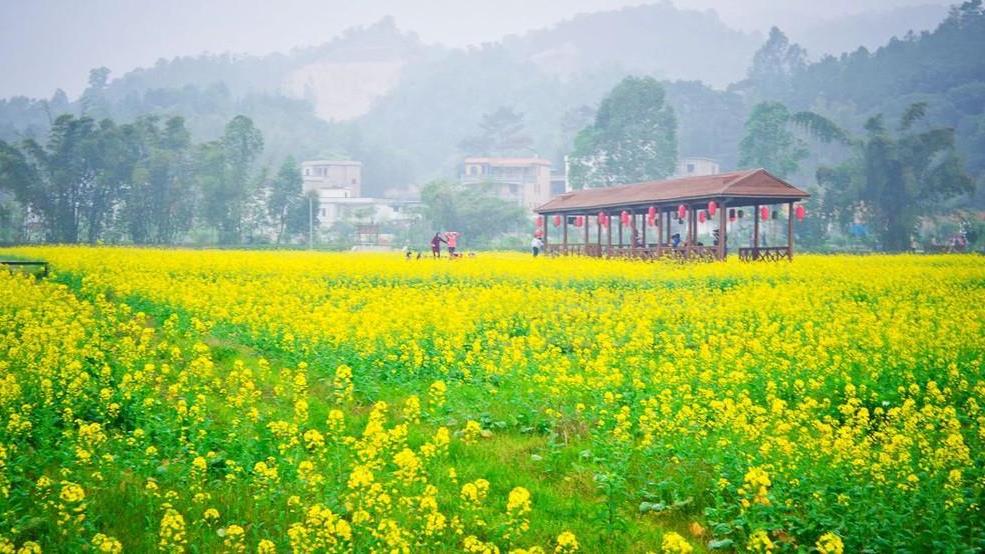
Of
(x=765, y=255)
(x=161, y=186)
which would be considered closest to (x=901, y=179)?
(x=765, y=255)

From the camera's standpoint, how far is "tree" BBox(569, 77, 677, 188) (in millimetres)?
54188

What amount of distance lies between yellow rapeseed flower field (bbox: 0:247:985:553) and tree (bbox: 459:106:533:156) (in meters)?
74.7

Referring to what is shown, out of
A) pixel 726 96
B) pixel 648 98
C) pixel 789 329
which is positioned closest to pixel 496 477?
pixel 789 329

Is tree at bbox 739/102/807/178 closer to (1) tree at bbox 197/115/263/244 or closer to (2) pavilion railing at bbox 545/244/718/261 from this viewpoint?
(2) pavilion railing at bbox 545/244/718/261

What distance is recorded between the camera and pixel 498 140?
3415 inches

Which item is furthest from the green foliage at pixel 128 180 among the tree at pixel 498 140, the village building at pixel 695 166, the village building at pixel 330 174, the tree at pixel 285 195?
the tree at pixel 498 140

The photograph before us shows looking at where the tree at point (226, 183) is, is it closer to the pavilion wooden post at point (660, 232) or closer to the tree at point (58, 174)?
the tree at point (58, 174)

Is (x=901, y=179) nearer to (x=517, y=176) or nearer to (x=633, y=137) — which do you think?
(x=633, y=137)

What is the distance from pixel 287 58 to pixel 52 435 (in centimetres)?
18690

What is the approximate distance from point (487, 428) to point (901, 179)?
122ft

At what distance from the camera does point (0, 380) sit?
599 cm

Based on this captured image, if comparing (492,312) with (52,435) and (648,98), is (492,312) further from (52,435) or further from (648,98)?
(648,98)

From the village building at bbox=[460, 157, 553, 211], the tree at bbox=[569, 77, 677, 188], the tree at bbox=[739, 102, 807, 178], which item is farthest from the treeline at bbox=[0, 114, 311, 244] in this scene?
the village building at bbox=[460, 157, 553, 211]

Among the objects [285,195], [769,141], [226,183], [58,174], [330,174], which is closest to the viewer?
[58,174]
